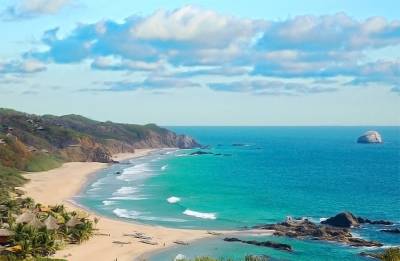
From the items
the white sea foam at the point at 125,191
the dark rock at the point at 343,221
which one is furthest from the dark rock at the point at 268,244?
the white sea foam at the point at 125,191

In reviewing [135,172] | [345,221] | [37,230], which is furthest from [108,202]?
[135,172]

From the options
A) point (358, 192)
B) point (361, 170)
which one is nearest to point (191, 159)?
point (361, 170)

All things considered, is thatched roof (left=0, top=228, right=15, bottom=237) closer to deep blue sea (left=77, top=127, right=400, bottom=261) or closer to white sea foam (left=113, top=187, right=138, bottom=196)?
deep blue sea (left=77, top=127, right=400, bottom=261)

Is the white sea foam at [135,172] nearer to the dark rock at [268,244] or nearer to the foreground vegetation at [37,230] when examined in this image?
the foreground vegetation at [37,230]

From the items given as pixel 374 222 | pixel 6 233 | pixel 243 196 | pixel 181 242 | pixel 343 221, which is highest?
pixel 6 233

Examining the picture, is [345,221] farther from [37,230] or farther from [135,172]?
[135,172]
